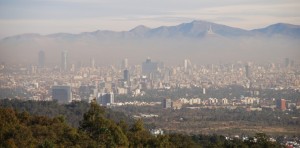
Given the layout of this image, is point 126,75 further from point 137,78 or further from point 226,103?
point 226,103

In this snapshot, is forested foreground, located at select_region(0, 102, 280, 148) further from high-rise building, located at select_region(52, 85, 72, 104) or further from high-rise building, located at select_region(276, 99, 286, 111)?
high-rise building, located at select_region(52, 85, 72, 104)

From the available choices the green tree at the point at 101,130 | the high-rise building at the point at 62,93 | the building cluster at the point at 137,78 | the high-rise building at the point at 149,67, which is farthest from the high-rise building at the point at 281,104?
the green tree at the point at 101,130

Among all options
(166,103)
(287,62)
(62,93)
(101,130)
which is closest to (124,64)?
(62,93)

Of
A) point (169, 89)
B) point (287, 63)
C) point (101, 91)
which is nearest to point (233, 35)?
point (169, 89)

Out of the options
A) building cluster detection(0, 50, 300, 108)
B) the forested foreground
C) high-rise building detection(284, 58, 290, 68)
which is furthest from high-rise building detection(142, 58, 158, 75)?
the forested foreground

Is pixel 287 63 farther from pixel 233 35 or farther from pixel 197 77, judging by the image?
pixel 233 35
